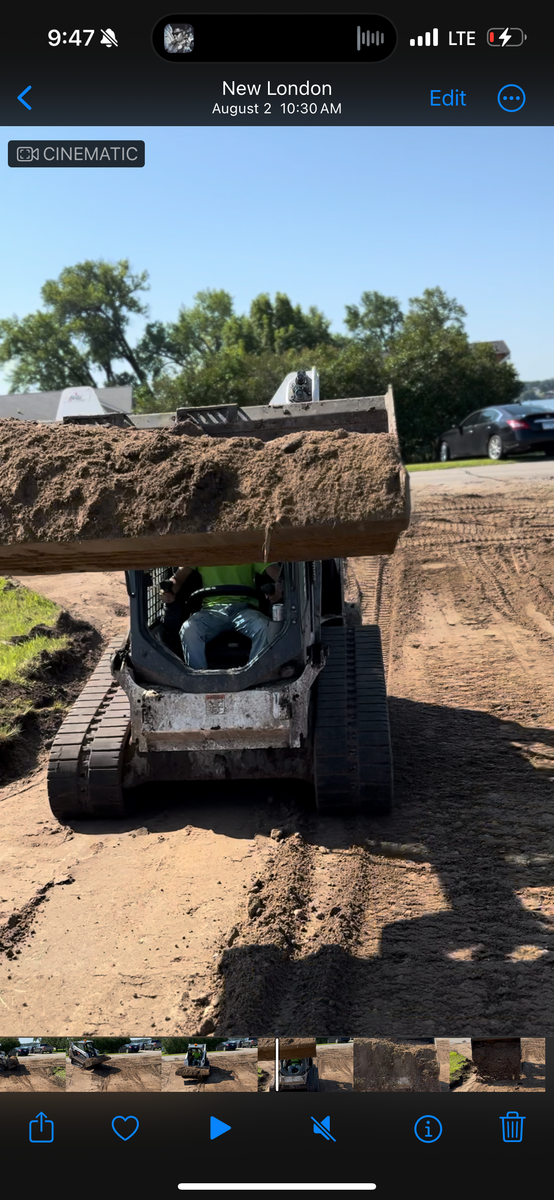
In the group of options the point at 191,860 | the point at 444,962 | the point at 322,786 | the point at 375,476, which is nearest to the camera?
the point at 375,476

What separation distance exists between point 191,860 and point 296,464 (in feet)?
9.96

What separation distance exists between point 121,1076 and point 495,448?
17.9m

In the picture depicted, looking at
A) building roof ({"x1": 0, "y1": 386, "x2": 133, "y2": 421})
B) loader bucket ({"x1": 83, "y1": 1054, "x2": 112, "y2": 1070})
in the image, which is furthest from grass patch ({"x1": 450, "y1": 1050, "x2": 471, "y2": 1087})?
building roof ({"x1": 0, "y1": 386, "x2": 133, "y2": 421})

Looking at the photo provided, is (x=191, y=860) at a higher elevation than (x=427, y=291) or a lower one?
lower

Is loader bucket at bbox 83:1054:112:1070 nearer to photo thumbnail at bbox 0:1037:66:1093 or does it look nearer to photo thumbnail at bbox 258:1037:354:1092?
photo thumbnail at bbox 0:1037:66:1093

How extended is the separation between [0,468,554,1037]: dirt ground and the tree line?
55.4ft

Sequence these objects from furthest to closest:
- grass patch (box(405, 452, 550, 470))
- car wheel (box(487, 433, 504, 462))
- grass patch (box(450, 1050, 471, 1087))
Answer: car wheel (box(487, 433, 504, 462))
grass patch (box(405, 452, 550, 470))
grass patch (box(450, 1050, 471, 1087))

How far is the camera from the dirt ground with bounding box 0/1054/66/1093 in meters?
2.20

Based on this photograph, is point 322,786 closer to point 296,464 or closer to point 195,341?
point 296,464

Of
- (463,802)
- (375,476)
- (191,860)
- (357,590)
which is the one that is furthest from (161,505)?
(357,590)

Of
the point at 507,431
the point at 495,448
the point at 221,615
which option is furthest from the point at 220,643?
the point at 495,448

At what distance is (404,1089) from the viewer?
2.09m

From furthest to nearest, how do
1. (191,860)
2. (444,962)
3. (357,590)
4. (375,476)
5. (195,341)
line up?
(195,341)
(357,590)
(191,860)
(444,962)
(375,476)

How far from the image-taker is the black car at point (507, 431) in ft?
59.0
